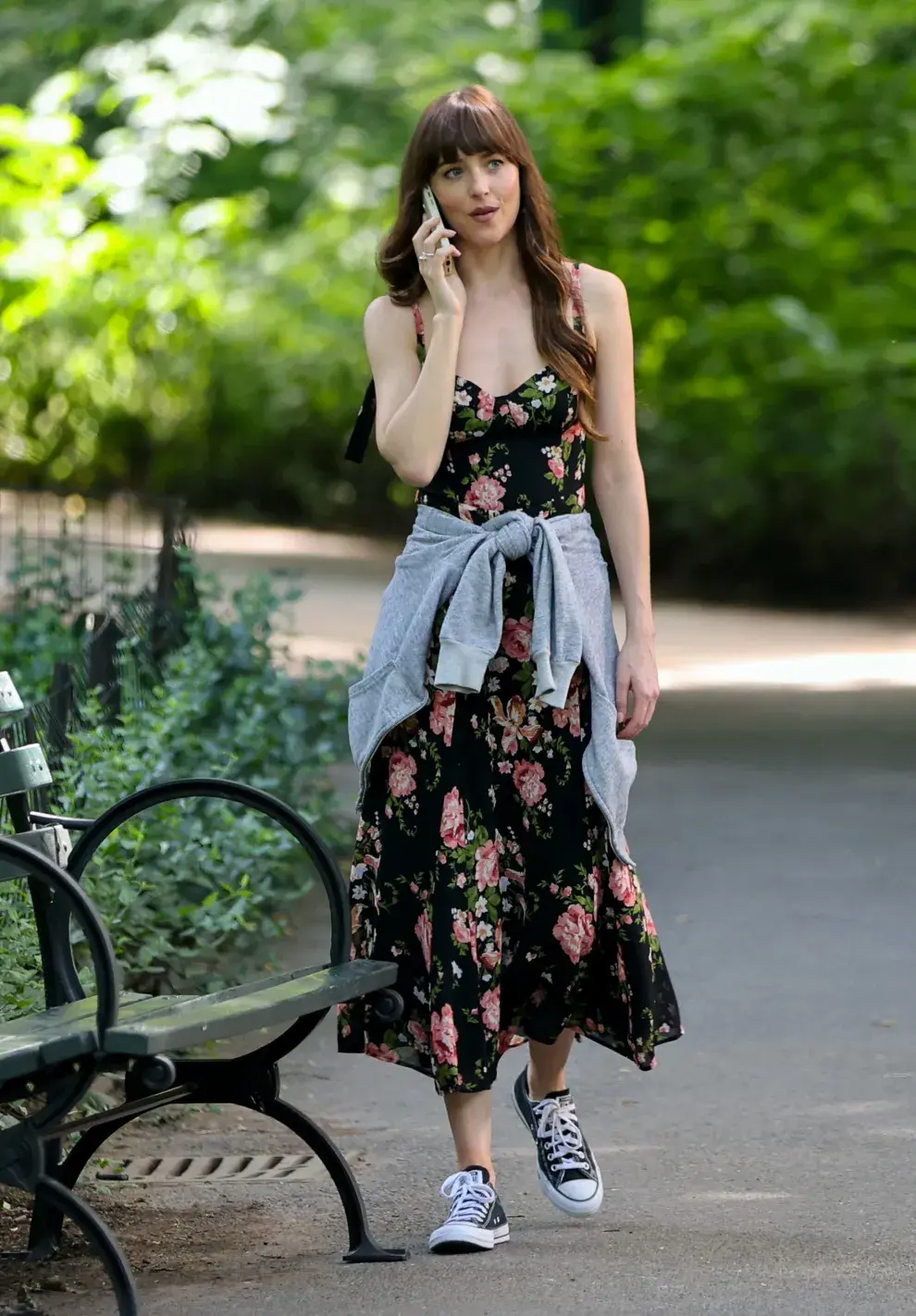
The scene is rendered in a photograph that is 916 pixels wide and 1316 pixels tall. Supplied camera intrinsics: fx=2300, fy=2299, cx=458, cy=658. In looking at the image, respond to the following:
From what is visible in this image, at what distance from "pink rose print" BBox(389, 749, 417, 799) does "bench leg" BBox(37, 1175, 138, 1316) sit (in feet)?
3.04

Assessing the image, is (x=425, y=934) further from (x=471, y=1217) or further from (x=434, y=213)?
(x=434, y=213)

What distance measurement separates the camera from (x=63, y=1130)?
10.8ft

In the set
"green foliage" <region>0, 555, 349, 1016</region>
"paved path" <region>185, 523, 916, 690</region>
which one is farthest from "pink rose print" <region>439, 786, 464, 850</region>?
"paved path" <region>185, 523, 916, 690</region>

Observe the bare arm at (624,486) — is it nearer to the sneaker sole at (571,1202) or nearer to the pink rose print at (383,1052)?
the pink rose print at (383,1052)

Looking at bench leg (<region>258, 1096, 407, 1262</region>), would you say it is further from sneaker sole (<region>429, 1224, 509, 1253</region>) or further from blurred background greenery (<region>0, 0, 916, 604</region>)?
blurred background greenery (<region>0, 0, 916, 604</region>)

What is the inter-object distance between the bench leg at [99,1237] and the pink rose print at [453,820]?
0.89 metres

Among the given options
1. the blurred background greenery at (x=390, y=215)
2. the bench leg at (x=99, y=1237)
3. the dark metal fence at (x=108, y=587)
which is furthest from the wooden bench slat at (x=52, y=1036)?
the blurred background greenery at (x=390, y=215)

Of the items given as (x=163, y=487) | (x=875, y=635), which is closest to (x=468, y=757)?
(x=875, y=635)

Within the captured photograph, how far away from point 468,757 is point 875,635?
9077 millimetres

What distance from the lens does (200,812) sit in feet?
19.1

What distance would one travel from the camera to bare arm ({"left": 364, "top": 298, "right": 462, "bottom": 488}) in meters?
3.75

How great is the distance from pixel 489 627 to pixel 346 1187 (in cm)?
94

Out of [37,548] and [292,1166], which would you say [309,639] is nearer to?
[37,548]

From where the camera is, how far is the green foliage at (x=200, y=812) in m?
5.07
